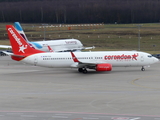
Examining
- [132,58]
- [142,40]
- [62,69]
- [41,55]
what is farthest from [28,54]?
[142,40]

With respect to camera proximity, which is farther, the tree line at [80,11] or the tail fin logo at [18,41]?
the tree line at [80,11]

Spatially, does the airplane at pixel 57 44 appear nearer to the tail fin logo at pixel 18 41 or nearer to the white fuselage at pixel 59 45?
the white fuselage at pixel 59 45

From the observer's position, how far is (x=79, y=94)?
40.4 metres

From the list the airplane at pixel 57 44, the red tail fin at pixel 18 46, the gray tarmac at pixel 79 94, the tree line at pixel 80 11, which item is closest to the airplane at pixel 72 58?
the red tail fin at pixel 18 46

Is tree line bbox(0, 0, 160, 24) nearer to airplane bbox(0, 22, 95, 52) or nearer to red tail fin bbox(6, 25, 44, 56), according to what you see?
airplane bbox(0, 22, 95, 52)

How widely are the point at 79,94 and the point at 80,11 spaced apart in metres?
128

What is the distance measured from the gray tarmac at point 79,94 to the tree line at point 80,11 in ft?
323

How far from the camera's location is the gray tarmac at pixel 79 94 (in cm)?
3081

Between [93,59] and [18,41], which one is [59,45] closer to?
[18,41]

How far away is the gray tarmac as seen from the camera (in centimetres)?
3081

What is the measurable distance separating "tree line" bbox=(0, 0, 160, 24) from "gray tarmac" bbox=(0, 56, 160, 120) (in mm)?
98582

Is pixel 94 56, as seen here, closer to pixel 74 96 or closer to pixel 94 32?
pixel 74 96

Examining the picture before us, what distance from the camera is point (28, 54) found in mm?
59625

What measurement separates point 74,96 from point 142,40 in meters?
78.1
